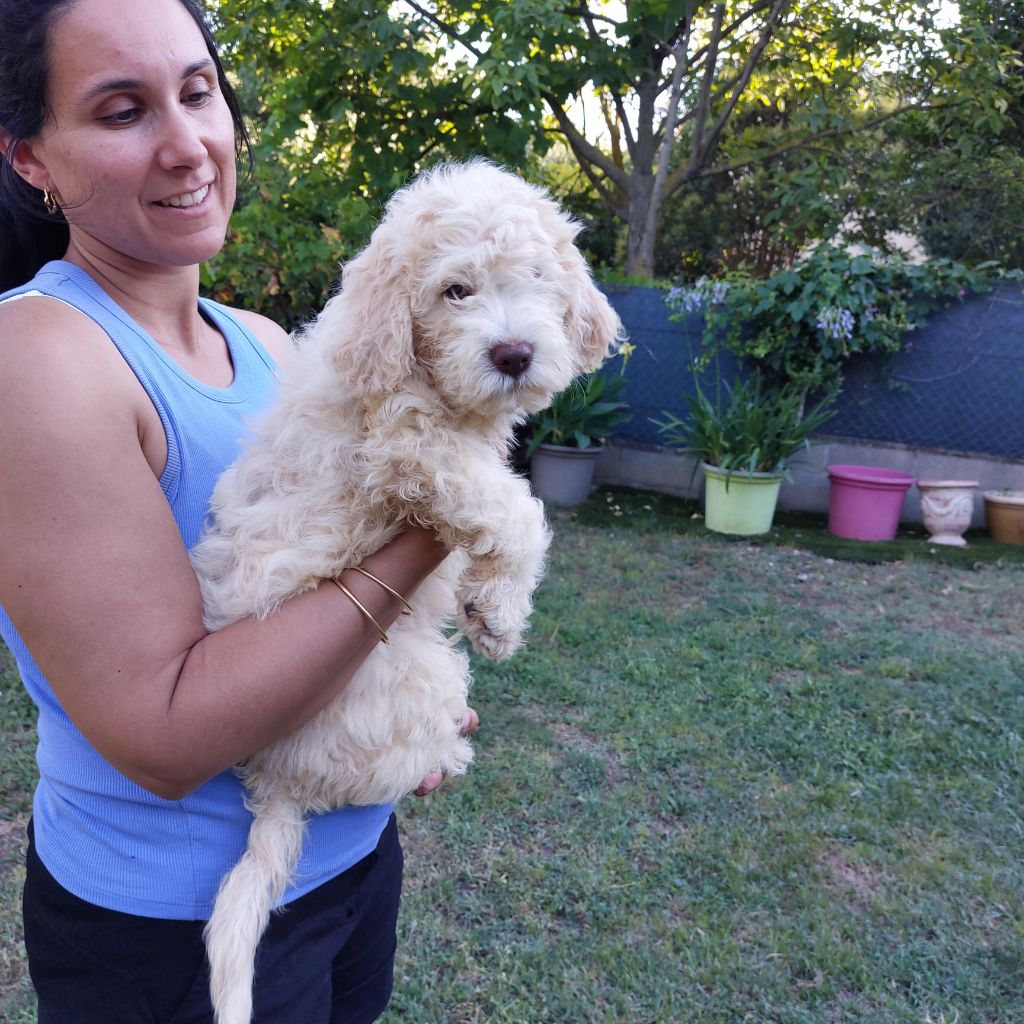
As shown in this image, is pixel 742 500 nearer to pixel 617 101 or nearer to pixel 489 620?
pixel 617 101

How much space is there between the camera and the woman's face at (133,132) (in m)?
1.33

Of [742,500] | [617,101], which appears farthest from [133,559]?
[617,101]

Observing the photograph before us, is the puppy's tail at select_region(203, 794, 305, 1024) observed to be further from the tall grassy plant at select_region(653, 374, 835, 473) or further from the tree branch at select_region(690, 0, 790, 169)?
the tree branch at select_region(690, 0, 790, 169)

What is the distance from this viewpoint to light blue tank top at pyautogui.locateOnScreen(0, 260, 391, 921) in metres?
1.42

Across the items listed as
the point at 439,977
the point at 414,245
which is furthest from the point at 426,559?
the point at 439,977

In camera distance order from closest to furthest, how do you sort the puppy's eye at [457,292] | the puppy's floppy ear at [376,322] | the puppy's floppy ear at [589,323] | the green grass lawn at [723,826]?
the puppy's floppy ear at [376,322] < the puppy's eye at [457,292] < the puppy's floppy ear at [589,323] < the green grass lawn at [723,826]

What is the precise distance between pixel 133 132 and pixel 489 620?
3.57 ft

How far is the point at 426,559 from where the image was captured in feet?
5.14

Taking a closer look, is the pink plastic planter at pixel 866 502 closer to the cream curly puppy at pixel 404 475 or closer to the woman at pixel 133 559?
the cream curly puppy at pixel 404 475

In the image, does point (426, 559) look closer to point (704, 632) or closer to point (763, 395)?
point (704, 632)

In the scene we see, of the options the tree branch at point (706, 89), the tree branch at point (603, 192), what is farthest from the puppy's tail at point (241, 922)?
the tree branch at point (603, 192)

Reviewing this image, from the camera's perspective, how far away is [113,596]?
121 cm

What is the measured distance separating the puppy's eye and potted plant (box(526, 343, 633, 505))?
7701mm

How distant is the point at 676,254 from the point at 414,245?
1648 cm
